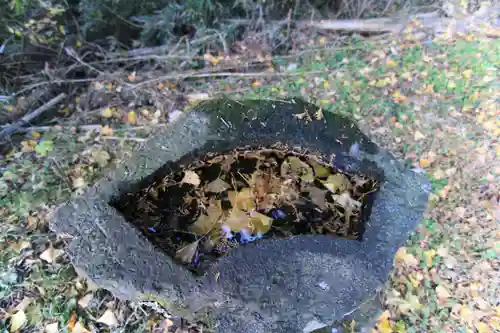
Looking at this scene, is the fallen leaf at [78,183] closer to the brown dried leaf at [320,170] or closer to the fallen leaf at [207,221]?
the fallen leaf at [207,221]

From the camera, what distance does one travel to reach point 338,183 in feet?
5.94

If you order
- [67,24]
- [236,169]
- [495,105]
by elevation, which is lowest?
[495,105]

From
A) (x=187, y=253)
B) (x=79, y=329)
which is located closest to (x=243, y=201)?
(x=187, y=253)

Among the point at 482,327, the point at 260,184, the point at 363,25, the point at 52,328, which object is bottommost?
the point at 482,327

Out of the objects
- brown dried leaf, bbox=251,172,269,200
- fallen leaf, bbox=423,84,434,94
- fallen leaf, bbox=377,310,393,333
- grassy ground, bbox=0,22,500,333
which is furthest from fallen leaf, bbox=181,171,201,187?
fallen leaf, bbox=423,84,434,94

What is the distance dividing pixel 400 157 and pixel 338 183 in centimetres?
156

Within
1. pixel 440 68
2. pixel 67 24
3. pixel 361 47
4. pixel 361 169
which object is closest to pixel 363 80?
pixel 361 47

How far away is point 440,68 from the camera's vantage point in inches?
151

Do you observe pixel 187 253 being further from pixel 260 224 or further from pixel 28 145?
pixel 28 145

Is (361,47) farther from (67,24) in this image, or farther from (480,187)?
(67,24)

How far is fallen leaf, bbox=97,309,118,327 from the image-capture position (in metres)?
2.02

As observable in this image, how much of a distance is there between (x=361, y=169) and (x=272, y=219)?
20.2 inches

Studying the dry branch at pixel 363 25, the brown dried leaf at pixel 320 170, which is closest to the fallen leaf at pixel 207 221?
the brown dried leaf at pixel 320 170

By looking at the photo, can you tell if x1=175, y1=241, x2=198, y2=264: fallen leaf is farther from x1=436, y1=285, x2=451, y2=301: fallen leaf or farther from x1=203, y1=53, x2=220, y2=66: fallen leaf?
x1=203, y1=53, x2=220, y2=66: fallen leaf
